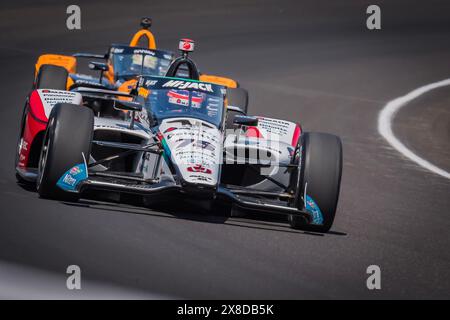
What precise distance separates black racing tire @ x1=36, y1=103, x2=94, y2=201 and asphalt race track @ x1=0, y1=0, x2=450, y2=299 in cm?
20

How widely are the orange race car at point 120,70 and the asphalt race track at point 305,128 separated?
78 cm

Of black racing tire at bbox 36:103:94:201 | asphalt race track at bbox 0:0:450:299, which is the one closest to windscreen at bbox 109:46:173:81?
asphalt race track at bbox 0:0:450:299

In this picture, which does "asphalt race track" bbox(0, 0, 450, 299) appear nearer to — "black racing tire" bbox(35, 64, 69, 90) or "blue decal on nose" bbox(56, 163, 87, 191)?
"blue decal on nose" bbox(56, 163, 87, 191)

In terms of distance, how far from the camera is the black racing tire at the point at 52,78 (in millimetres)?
13133

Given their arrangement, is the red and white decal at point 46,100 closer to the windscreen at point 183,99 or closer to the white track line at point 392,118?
the windscreen at point 183,99

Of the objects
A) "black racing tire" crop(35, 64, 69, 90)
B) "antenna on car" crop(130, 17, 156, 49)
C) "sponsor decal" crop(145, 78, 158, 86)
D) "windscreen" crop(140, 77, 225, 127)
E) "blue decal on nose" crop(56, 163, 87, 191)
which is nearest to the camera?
"blue decal on nose" crop(56, 163, 87, 191)

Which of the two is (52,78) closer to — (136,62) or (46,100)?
(136,62)

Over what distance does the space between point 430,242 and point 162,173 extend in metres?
2.49

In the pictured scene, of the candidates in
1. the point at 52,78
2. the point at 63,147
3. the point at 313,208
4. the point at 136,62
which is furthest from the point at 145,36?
the point at 313,208

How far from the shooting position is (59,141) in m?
8.87

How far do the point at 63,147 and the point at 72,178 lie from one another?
0.92 feet

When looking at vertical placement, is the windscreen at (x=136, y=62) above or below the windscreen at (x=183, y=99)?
above

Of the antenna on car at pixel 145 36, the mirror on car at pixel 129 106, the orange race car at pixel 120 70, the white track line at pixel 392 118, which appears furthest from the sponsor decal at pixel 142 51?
the mirror on car at pixel 129 106

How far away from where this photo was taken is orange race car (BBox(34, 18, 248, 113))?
1326 centimetres
